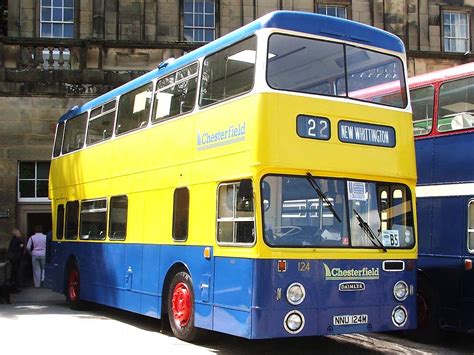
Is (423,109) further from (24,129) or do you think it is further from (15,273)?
(24,129)

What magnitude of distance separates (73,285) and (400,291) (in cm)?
827

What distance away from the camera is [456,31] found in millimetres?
24109

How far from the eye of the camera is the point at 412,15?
2356 centimetres

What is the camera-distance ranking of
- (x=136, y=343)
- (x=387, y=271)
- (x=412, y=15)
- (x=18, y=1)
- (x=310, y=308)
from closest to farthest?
(x=310, y=308)
(x=387, y=271)
(x=136, y=343)
(x=18, y=1)
(x=412, y=15)

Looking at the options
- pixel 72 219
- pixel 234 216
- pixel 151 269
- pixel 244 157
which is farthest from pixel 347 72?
pixel 72 219

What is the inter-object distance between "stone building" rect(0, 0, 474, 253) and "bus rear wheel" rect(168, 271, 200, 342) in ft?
34.8

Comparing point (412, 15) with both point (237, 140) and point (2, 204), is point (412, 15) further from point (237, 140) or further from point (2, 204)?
point (237, 140)

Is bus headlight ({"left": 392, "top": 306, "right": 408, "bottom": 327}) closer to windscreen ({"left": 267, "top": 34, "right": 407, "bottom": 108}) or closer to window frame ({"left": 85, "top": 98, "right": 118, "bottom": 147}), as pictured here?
windscreen ({"left": 267, "top": 34, "right": 407, "bottom": 108})

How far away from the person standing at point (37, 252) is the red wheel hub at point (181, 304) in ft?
30.7

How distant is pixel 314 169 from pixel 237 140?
41.5 inches

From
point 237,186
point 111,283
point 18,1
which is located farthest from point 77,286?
point 18,1

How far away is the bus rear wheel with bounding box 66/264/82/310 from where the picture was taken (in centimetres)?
1439

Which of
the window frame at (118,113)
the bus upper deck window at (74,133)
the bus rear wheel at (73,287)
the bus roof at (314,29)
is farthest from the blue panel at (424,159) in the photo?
the bus rear wheel at (73,287)

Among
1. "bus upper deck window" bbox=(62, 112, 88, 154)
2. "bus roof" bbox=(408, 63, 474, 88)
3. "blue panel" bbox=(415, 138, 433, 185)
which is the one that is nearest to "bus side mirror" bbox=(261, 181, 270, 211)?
"blue panel" bbox=(415, 138, 433, 185)
